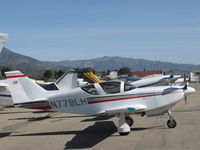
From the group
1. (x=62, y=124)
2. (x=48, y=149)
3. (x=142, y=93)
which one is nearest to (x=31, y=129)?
(x=62, y=124)

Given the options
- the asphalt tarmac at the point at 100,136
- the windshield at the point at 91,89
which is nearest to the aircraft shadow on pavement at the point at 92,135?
the asphalt tarmac at the point at 100,136

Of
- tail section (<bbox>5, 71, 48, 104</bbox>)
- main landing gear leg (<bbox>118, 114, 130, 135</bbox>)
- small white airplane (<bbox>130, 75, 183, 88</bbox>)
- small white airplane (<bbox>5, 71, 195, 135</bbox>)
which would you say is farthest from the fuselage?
small white airplane (<bbox>130, 75, 183, 88</bbox>)

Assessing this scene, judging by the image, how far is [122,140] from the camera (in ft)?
31.6

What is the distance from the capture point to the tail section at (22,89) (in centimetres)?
1157

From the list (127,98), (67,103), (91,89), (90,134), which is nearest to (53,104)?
(67,103)

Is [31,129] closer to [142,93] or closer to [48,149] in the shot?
[48,149]

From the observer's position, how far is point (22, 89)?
38.3 feet

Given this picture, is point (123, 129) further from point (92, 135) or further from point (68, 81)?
point (68, 81)

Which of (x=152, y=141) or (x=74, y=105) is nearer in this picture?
(x=152, y=141)

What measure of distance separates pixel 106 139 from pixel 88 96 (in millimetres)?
1913

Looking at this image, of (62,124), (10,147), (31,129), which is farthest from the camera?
(62,124)

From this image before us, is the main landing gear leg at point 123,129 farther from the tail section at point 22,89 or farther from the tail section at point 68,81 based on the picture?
the tail section at point 68,81

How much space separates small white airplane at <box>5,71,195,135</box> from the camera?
1063cm

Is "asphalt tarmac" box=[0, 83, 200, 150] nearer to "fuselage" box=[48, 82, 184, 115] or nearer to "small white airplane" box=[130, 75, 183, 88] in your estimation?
"fuselage" box=[48, 82, 184, 115]
